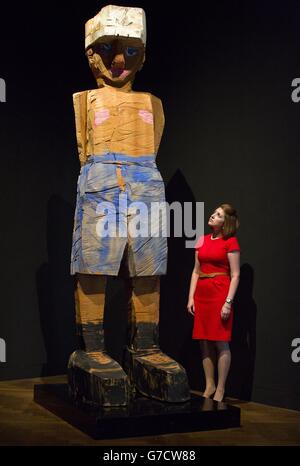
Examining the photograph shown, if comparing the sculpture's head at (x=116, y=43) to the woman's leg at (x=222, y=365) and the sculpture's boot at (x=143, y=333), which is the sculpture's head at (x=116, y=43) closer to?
the sculpture's boot at (x=143, y=333)

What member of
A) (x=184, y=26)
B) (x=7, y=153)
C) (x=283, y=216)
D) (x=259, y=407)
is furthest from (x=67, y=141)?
(x=259, y=407)

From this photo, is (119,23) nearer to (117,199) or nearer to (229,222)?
(117,199)

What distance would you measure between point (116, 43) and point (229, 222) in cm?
149

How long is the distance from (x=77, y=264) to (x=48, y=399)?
0.99 meters

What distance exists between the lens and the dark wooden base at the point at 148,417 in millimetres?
3723

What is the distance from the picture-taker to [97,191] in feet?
14.3

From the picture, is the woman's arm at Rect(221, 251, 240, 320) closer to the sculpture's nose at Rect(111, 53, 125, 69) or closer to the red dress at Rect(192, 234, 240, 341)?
the red dress at Rect(192, 234, 240, 341)

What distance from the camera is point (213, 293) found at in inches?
190

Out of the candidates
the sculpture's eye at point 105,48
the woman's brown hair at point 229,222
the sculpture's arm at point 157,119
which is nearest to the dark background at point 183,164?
the woman's brown hair at point 229,222

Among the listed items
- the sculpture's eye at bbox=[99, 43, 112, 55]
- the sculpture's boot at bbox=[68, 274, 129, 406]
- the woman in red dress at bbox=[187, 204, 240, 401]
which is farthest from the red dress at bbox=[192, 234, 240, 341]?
the sculpture's eye at bbox=[99, 43, 112, 55]

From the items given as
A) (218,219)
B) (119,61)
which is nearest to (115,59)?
(119,61)

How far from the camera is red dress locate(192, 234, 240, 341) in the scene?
476cm

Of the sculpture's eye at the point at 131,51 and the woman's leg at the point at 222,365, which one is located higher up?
Result: the sculpture's eye at the point at 131,51

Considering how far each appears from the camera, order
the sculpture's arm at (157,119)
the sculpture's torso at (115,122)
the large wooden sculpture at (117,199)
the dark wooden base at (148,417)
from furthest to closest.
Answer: the sculpture's arm at (157,119)
the sculpture's torso at (115,122)
the large wooden sculpture at (117,199)
the dark wooden base at (148,417)
